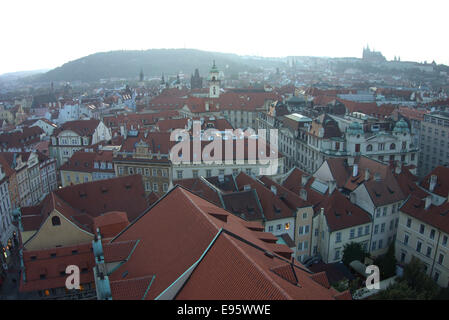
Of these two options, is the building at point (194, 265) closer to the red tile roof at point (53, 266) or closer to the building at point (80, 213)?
the red tile roof at point (53, 266)

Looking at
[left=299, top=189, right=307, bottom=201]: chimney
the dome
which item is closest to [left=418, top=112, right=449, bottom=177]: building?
the dome

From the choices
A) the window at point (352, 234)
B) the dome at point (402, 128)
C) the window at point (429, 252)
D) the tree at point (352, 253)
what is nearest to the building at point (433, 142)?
the dome at point (402, 128)

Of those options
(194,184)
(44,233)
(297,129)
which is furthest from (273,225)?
(297,129)

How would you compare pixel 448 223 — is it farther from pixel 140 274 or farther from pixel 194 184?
pixel 140 274

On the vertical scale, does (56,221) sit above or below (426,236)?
above

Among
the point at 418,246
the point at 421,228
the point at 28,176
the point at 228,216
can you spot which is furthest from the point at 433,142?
the point at 28,176

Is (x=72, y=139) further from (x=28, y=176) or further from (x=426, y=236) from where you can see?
(x=426, y=236)
